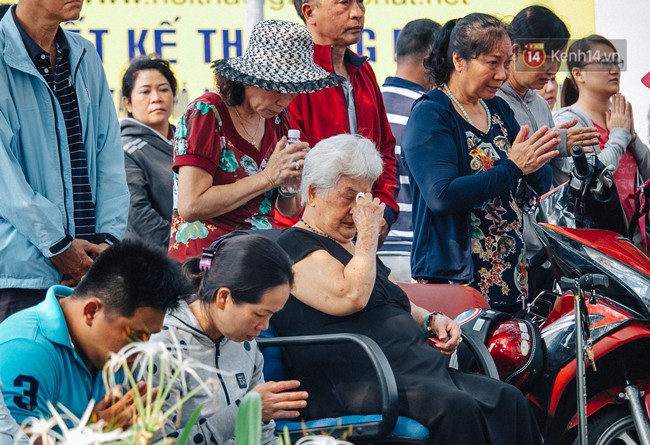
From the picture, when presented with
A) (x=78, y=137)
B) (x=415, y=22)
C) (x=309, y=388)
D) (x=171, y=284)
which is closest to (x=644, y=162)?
(x=415, y=22)

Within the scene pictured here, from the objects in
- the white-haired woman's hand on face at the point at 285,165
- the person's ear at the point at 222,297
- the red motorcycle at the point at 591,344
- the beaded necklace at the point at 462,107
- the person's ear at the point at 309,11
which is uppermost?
the person's ear at the point at 309,11

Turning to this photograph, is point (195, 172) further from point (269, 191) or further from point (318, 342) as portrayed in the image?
point (318, 342)

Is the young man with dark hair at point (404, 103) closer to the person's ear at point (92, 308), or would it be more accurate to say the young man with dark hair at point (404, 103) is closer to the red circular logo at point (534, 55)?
the red circular logo at point (534, 55)

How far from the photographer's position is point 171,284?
262 cm

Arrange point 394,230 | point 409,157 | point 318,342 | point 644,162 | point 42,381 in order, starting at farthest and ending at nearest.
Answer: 1. point 644,162
2. point 394,230
3. point 409,157
4. point 318,342
5. point 42,381

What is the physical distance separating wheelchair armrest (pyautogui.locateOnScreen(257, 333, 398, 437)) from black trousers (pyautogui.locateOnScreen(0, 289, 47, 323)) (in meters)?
0.74

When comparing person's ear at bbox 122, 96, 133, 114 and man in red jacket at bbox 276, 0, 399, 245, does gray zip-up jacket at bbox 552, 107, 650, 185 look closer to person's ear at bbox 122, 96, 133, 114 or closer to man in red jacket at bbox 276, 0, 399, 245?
man in red jacket at bbox 276, 0, 399, 245

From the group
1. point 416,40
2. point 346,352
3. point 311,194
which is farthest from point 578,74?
point 346,352

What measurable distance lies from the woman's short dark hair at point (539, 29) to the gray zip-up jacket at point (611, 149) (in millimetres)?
389

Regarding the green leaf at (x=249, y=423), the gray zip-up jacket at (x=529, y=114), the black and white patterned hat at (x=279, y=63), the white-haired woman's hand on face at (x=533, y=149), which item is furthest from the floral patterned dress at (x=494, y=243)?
the green leaf at (x=249, y=423)

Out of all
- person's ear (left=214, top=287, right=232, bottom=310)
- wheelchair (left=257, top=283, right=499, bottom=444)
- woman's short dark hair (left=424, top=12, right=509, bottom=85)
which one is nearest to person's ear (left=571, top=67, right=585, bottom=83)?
woman's short dark hair (left=424, top=12, right=509, bottom=85)

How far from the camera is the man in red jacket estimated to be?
195 inches

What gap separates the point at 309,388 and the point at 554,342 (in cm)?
113

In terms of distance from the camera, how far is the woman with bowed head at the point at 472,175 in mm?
4793
